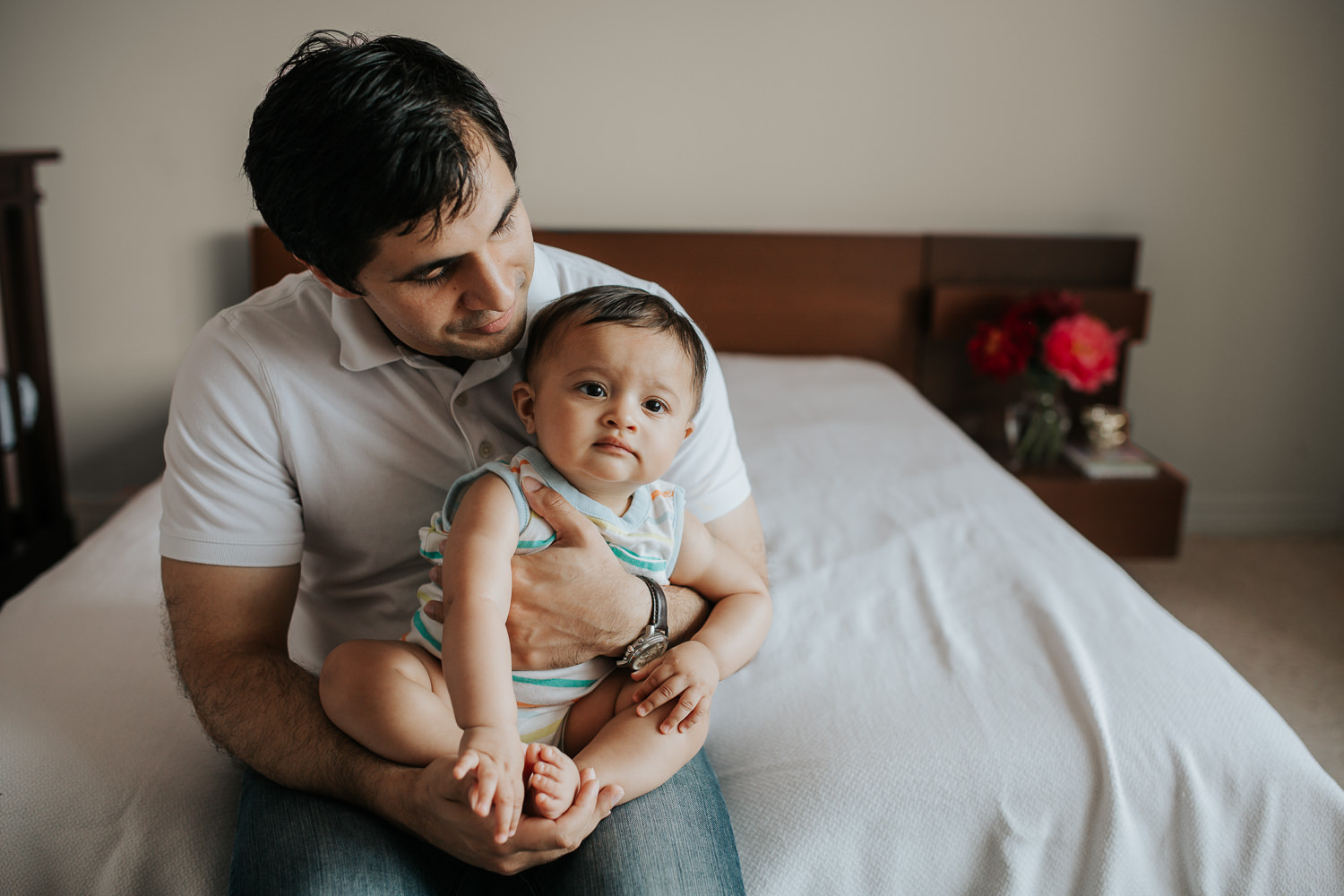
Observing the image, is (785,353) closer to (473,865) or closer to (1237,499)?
(1237,499)

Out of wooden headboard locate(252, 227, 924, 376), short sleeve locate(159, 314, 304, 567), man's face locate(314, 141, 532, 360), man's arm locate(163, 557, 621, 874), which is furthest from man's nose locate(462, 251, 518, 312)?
wooden headboard locate(252, 227, 924, 376)

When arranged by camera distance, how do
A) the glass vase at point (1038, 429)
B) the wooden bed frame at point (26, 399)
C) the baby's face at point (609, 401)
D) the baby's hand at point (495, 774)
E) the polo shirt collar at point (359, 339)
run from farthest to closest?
the glass vase at point (1038, 429)
the wooden bed frame at point (26, 399)
the polo shirt collar at point (359, 339)
the baby's face at point (609, 401)
the baby's hand at point (495, 774)

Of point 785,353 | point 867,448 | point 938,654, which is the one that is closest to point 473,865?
point 938,654

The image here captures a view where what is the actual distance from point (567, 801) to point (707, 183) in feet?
6.98

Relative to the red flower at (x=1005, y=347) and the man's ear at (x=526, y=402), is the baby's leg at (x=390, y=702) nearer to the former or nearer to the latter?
the man's ear at (x=526, y=402)

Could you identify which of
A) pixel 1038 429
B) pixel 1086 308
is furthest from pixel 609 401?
pixel 1086 308

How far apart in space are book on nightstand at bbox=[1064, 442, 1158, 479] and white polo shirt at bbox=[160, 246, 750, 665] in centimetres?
163

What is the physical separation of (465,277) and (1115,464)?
2.04 metres

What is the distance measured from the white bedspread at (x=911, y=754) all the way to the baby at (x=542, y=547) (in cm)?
15

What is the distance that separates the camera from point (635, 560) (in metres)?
1.06

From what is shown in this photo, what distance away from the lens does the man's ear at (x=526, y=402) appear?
3.36ft

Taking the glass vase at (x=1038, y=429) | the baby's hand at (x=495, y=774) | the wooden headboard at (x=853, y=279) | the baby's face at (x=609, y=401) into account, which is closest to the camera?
the baby's hand at (x=495, y=774)

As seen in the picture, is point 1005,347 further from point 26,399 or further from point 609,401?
point 26,399

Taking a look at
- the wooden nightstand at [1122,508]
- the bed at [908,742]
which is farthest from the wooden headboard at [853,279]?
the bed at [908,742]
